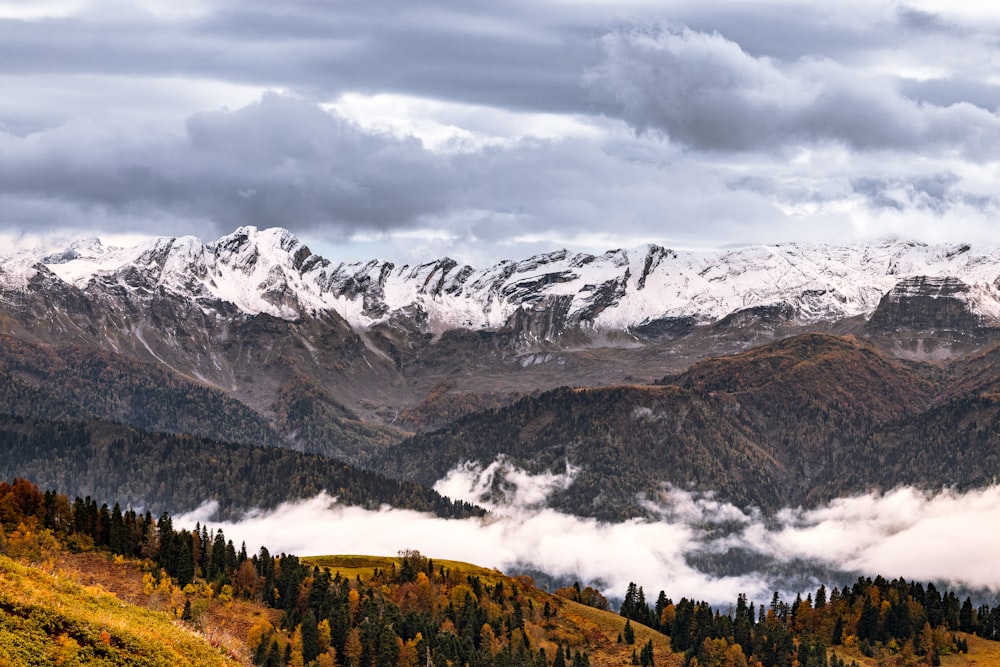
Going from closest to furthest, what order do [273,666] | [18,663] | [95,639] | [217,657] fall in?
[18,663], [95,639], [217,657], [273,666]

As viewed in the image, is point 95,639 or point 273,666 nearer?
point 95,639

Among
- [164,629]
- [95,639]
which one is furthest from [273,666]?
[95,639]

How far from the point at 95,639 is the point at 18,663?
6860mm

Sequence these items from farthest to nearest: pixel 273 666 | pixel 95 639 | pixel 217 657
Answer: pixel 273 666
pixel 217 657
pixel 95 639

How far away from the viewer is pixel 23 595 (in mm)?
85312

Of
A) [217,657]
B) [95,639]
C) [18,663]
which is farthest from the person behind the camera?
[217,657]

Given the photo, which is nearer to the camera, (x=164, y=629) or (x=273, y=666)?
(x=164, y=629)

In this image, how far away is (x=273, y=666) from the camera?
200 meters

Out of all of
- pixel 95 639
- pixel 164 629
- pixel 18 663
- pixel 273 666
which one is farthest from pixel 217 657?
pixel 273 666

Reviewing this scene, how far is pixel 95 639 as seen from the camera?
83.6 meters

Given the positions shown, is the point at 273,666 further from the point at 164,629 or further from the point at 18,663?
the point at 18,663

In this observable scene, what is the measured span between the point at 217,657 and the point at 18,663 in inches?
779

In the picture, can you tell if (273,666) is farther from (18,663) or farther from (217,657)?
(18,663)

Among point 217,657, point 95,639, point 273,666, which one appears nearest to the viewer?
point 95,639
